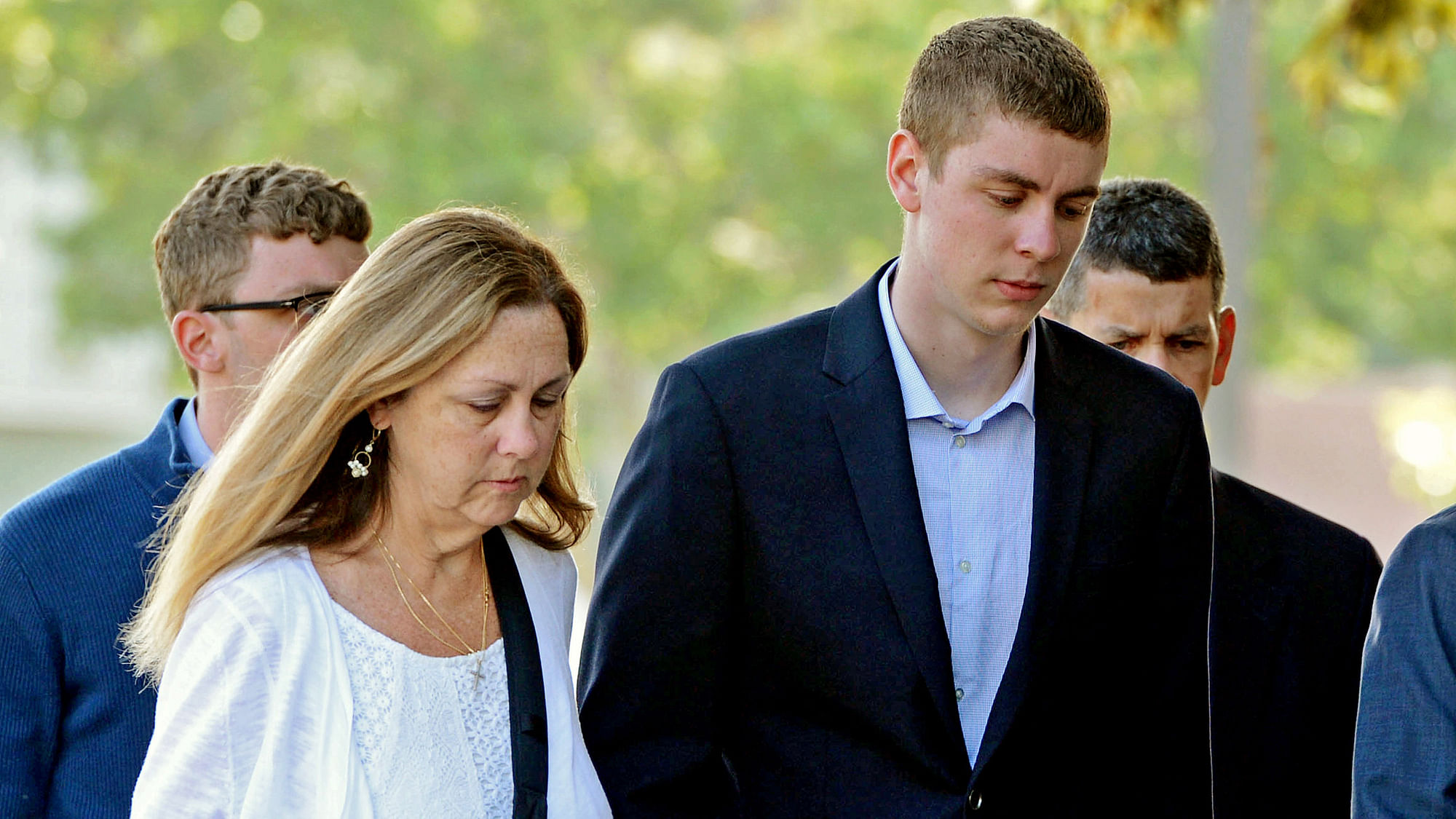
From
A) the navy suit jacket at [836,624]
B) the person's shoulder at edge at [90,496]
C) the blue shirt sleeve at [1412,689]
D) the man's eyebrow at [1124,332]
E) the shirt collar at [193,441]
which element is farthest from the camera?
the man's eyebrow at [1124,332]

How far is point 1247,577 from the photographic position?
322 centimetres

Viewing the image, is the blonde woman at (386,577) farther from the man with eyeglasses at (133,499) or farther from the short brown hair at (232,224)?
the short brown hair at (232,224)

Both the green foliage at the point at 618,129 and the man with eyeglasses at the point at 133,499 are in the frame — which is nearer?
the man with eyeglasses at the point at 133,499

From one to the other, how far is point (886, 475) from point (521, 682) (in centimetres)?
65

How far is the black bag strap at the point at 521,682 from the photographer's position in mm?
2451

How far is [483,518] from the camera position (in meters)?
2.49

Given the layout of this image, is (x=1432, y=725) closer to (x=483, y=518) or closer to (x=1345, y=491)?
(x=483, y=518)

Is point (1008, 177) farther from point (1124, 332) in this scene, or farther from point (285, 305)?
point (285, 305)

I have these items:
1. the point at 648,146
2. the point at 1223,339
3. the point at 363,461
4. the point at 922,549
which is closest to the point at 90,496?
the point at 363,461

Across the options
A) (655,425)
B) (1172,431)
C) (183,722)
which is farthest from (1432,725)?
(183,722)

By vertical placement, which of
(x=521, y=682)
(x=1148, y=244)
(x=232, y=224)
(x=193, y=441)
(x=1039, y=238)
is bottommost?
(x=521, y=682)

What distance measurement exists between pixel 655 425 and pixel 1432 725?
48.3 inches

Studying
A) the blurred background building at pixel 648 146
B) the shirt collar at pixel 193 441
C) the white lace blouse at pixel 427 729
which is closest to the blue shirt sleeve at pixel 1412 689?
the white lace blouse at pixel 427 729

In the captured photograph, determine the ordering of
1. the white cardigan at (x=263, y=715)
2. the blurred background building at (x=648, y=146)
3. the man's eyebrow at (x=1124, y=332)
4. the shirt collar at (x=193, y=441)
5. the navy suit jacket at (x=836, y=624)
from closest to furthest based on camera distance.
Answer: the white cardigan at (x=263, y=715) → the navy suit jacket at (x=836, y=624) → the shirt collar at (x=193, y=441) → the man's eyebrow at (x=1124, y=332) → the blurred background building at (x=648, y=146)
